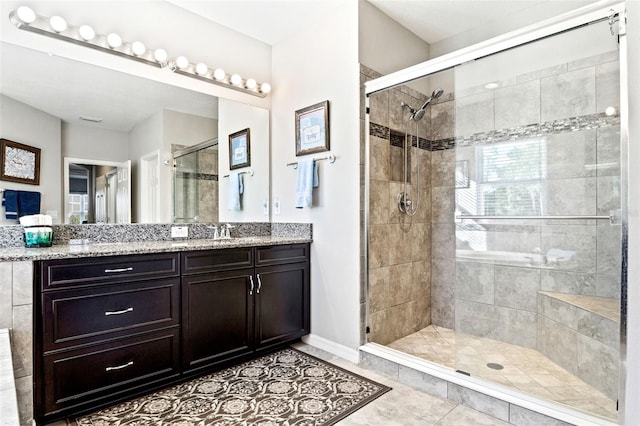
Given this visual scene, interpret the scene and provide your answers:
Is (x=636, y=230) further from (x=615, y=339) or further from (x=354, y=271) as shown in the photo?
(x=354, y=271)

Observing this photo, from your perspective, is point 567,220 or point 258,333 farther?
point 258,333

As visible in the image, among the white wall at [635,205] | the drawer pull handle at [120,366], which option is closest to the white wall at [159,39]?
the drawer pull handle at [120,366]

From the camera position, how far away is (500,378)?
2.13 meters

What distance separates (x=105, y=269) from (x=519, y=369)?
101 inches

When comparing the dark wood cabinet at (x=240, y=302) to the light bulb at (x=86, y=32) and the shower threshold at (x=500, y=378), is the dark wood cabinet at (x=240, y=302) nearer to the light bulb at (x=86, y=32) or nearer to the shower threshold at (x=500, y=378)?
the shower threshold at (x=500, y=378)

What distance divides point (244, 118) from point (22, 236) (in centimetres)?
187

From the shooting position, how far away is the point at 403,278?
313 cm

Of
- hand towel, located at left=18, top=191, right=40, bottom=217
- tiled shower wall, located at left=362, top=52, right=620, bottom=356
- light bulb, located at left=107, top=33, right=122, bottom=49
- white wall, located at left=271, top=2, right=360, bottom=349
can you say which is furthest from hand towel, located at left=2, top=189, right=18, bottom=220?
tiled shower wall, located at left=362, top=52, right=620, bottom=356

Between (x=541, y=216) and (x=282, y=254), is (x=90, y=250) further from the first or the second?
(x=541, y=216)

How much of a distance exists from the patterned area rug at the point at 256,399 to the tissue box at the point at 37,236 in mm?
1020

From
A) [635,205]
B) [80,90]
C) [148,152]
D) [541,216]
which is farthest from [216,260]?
[541,216]

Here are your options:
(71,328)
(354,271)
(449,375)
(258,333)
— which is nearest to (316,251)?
(354,271)

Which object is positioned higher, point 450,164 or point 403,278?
point 450,164

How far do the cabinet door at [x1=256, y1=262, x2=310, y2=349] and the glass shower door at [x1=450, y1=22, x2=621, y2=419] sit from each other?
1.23 m
